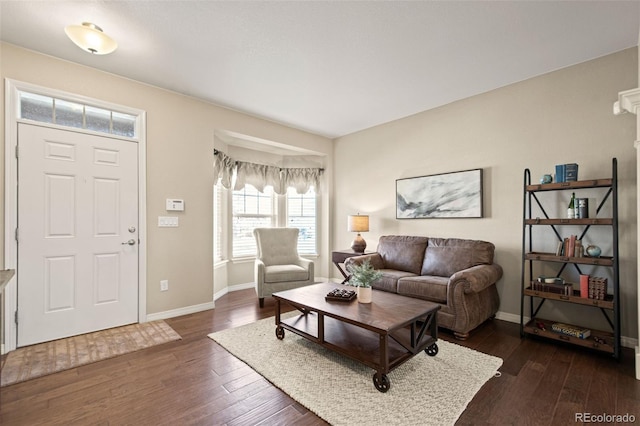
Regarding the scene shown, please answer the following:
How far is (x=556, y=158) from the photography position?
3.07 metres

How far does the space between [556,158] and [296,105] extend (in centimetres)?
307

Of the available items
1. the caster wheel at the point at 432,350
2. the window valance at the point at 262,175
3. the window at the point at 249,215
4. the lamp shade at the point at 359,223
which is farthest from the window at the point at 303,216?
the caster wheel at the point at 432,350

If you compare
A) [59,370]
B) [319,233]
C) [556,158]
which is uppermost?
[556,158]

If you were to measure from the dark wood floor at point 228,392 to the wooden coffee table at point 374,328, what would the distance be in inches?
13.4

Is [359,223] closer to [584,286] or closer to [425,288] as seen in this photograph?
[425,288]

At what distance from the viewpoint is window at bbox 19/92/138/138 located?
2.77m

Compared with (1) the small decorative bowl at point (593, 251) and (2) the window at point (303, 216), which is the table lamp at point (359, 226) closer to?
(2) the window at point (303, 216)

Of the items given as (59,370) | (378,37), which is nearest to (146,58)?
(378,37)

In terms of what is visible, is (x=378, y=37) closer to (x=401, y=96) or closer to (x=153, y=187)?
(x=401, y=96)

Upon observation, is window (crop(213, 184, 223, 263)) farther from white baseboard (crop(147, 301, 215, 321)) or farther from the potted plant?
the potted plant

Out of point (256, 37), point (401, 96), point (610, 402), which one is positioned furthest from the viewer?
point (401, 96)

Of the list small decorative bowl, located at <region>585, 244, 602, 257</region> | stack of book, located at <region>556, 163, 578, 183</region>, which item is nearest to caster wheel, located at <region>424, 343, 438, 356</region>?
small decorative bowl, located at <region>585, 244, 602, 257</region>

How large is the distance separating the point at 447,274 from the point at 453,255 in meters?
0.24

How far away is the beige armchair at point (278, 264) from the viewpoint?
157 inches
